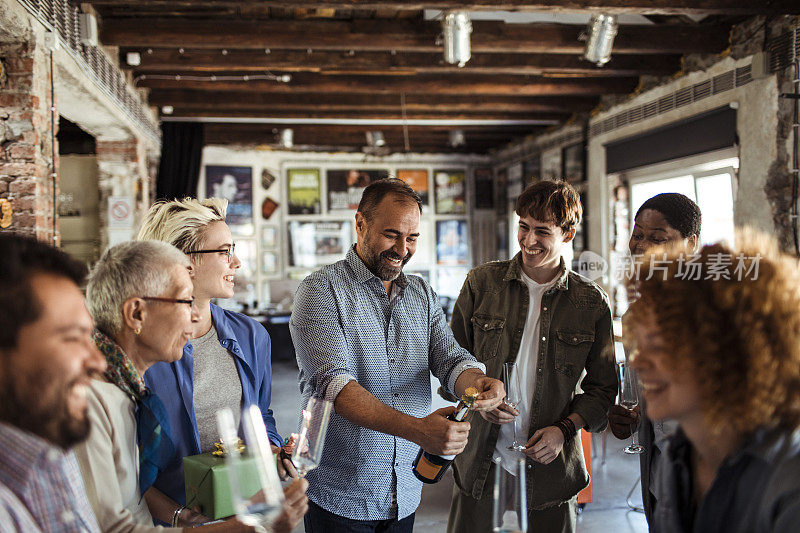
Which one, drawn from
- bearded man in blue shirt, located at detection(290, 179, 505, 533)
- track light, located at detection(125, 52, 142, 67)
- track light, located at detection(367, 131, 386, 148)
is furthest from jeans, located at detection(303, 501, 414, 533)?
track light, located at detection(367, 131, 386, 148)

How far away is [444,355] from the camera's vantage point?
200 centimetres

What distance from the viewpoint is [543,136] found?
30.5ft

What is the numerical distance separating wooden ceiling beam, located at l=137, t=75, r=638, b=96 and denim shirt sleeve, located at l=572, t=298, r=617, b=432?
4831mm

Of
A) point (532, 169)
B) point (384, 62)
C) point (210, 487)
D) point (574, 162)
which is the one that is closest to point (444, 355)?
point (210, 487)

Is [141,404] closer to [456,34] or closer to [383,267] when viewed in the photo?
[383,267]

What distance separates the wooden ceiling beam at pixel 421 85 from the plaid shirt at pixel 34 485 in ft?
19.6

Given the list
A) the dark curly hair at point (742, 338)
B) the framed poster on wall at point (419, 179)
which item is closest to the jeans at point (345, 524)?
the dark curly hair at point (742, 338)

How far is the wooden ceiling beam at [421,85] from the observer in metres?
6.51

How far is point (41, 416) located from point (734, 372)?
3.55ft

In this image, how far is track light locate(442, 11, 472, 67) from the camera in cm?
473

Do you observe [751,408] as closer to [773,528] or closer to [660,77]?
[773,528]

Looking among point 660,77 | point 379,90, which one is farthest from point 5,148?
point 660,77

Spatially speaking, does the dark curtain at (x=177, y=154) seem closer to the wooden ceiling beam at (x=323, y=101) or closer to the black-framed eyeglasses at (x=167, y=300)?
the wooden ceiling beam at (x=323, y=101)

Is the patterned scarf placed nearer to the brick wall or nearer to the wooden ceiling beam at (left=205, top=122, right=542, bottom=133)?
the brick wall
